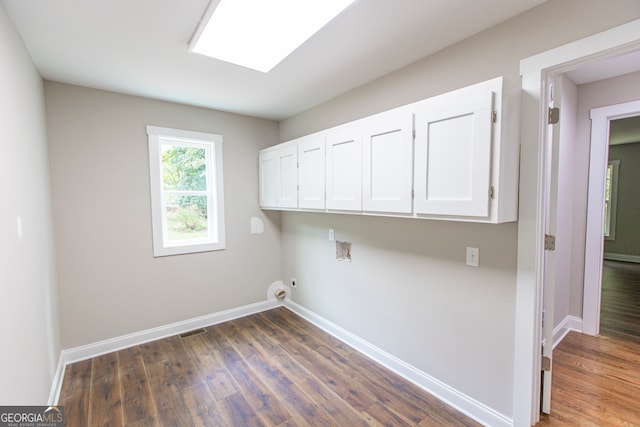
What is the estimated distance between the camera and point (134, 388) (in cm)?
229

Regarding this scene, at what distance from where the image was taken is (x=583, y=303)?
3.08m

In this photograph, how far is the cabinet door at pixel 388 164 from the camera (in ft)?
6.31

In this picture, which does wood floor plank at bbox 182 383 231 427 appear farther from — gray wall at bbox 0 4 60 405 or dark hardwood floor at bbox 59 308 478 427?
gray wall at bbox 0 4 60 405

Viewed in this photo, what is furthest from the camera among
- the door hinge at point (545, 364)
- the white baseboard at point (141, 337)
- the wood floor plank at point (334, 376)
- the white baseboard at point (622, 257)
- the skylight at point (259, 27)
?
the white baseboard at point (622, 257)

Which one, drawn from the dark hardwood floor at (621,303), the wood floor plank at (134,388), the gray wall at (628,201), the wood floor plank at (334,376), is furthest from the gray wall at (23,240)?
the gray wall at (628,201)

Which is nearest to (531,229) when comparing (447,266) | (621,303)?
(447,266)

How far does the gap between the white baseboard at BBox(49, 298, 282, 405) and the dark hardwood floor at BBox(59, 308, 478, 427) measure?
0.07 metres

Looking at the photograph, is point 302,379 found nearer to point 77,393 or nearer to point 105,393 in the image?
point 105,393

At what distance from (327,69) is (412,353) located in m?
2.39

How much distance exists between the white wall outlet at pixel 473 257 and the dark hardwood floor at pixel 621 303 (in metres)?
2.45

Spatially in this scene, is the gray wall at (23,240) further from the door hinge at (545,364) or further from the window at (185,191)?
the door hinge at (545,364)

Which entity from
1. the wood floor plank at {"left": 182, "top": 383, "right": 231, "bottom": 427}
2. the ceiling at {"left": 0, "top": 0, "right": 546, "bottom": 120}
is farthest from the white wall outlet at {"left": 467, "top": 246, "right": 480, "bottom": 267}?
the wood floor plank at {"left": 182, "top": 383, "right": 231, "bottom": 427}

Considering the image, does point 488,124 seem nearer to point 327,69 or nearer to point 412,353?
point 327,69

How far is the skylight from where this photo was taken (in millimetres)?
1501
